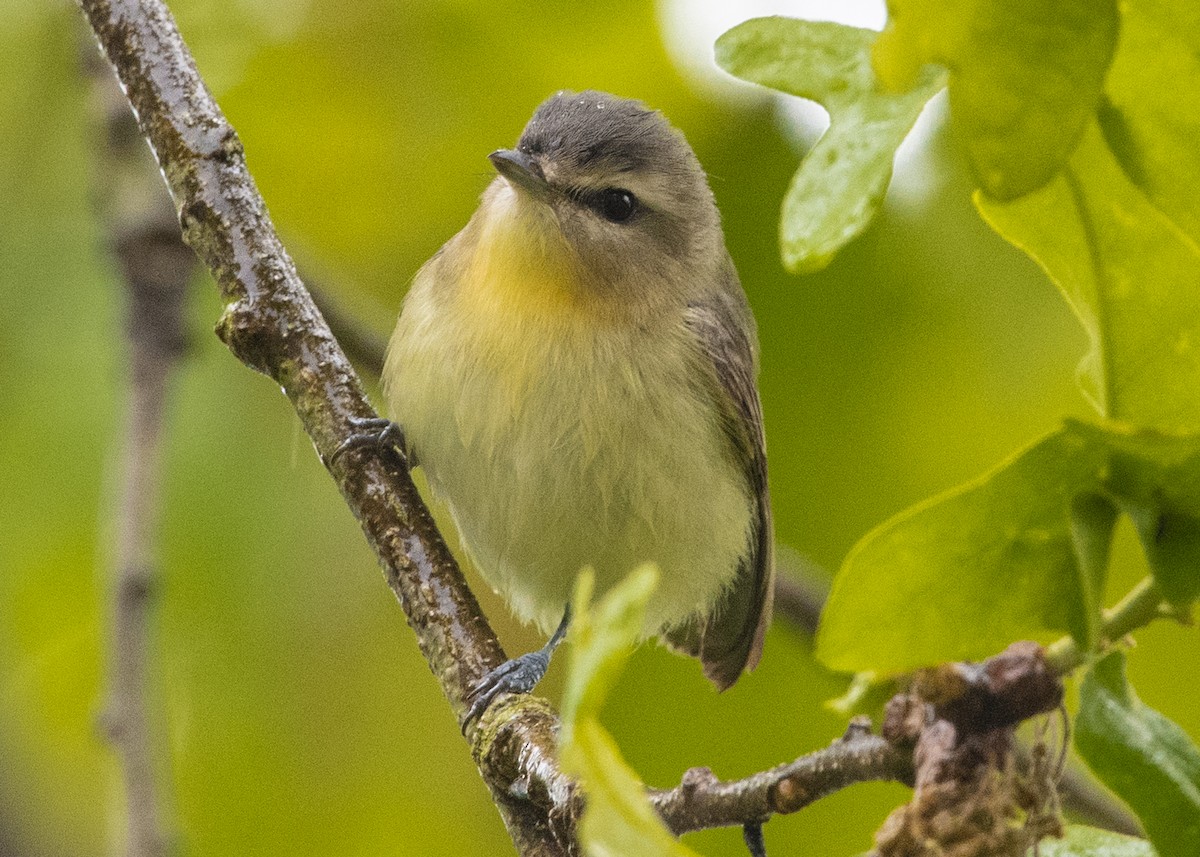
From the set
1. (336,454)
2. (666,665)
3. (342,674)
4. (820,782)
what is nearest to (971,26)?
(820,782)

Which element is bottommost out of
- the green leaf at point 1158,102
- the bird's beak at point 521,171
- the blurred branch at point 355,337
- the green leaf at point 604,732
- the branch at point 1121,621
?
the branch at point 1121,621

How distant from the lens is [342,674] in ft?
13.9

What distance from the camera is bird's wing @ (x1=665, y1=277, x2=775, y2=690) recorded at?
12.6ft

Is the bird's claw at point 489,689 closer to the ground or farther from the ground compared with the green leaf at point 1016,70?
closer to the ground

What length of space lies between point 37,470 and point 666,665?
186 centimetres

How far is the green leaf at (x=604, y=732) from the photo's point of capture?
111 centimetres

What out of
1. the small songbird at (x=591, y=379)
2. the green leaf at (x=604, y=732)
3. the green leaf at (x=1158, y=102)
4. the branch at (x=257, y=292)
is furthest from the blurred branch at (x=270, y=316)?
the green leaf at (x=1158, y=102)

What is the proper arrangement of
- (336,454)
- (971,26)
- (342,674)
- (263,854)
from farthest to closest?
(342,674) → (263,854) → (336,454) → (971,26)

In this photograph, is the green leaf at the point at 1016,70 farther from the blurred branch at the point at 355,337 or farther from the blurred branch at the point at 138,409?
the blurred branch at the point at 355,337

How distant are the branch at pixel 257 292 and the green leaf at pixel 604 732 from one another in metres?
1.36

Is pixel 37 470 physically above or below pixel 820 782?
above

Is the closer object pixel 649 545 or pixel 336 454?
pixel 336 454

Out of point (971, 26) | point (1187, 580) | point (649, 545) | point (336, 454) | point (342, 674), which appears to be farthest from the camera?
point (342, 674)

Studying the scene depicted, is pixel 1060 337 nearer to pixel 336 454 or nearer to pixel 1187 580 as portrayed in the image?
pixel 336 454
